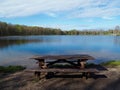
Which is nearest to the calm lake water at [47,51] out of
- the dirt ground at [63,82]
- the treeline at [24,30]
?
the dirt ground at [63,82]

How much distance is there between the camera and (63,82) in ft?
23.4

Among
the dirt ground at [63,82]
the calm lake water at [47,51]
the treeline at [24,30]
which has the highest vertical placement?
the treeline at [24,30]

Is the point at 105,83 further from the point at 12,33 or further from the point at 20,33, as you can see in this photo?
the point at 20,33

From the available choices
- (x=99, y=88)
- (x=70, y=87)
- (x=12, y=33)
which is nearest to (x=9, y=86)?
(x=70, y=87)

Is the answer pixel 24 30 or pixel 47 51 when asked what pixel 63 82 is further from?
pixel 24 30

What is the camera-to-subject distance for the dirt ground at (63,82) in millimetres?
6539

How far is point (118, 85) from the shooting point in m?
6.71

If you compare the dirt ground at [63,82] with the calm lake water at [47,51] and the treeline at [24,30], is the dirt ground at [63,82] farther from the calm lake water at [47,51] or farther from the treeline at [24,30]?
the treeline at [24,30]

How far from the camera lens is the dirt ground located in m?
6.54

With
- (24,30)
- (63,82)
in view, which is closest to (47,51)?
(63,82)

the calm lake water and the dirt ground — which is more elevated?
the dirt ground

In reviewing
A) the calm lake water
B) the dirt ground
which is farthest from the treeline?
the dirt ground

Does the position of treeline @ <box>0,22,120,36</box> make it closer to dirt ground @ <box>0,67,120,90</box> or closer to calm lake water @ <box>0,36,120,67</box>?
calm lake water @ <box>0,36,120,67</box>

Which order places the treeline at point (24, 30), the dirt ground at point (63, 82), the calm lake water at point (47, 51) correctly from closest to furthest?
the dirt ground at point (63, 82)
the calm lake water at point (47, 51)
the treeline at point (24, 30)
